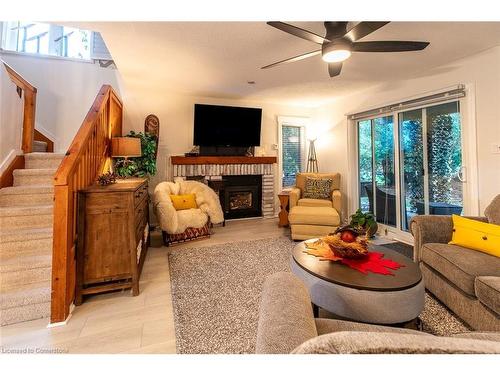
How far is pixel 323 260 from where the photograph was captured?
1.73 meters

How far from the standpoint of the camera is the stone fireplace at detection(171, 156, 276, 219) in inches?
174

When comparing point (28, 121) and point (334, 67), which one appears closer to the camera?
point (334, 67)

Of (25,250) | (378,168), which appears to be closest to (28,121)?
(25,250)

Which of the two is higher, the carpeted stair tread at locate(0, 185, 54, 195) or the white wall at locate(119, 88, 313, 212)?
the white wall at locate(119, 88, 313, 212)

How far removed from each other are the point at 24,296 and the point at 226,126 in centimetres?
371

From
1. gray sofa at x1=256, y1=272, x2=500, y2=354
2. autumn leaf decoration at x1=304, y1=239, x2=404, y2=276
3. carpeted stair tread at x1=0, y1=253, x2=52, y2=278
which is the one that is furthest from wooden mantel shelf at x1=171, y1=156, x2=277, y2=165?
gray sofa at x1=256, y1=272, x2=500, y2=354

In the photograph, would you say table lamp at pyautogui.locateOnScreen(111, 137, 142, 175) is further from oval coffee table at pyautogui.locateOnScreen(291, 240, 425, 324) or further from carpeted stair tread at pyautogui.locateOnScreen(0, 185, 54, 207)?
oval coffee table at pyautogui.locateOnScreen(291, 240, 425, 324)

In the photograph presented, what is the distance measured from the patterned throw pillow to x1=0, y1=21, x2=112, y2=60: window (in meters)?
Result: 4.22

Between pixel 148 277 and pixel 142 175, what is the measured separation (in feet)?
6.00

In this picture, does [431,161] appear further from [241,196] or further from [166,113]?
[166,113]

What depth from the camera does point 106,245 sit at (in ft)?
6.58

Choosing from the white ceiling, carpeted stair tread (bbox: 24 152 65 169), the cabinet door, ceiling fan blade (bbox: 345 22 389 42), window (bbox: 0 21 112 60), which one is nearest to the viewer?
ceiling fan blade (bbox: 345 22 389 42)
